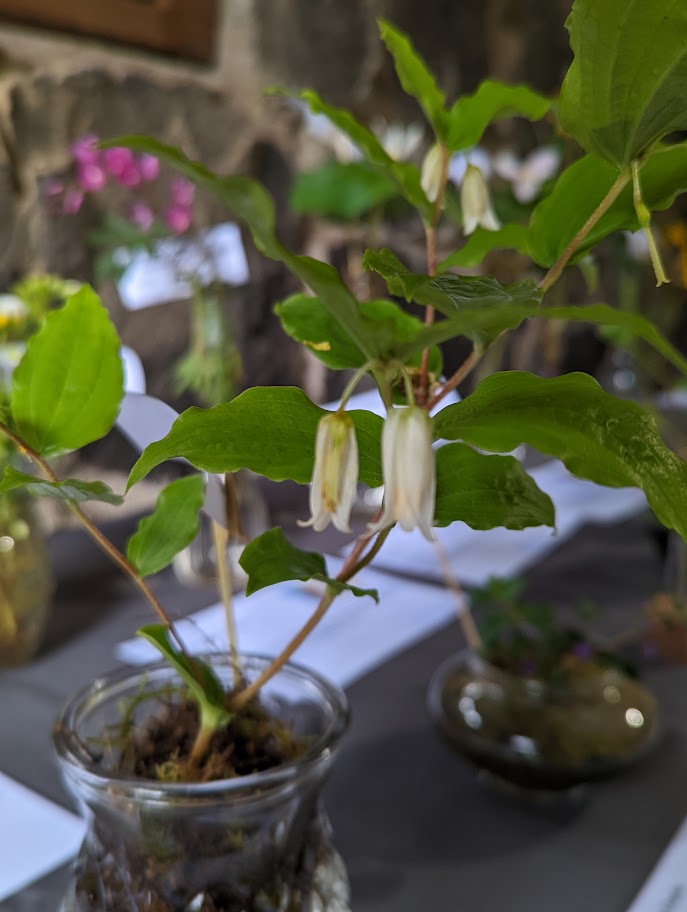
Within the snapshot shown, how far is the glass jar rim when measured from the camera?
13.8 inches

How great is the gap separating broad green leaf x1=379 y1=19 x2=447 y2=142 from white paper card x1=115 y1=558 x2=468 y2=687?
0.51 meters

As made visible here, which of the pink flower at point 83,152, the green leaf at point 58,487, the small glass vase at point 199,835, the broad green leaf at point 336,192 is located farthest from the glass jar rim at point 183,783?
the broad green leaf at point 336,192

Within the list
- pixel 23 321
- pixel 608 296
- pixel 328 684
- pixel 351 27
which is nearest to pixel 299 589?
pixel 23 321

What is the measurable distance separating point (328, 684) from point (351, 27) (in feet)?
5.19

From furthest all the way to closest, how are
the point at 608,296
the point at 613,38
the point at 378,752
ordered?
the point at 608,296, the point at 378,752, the point at 613,38

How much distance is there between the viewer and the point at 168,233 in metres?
1.09

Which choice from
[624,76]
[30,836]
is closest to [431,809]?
[30,836]

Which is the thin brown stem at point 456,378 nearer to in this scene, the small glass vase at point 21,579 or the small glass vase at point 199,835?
the small glass vase at point 199,835

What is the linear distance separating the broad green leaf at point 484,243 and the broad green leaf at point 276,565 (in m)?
0.15

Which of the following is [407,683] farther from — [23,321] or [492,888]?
[23,321]

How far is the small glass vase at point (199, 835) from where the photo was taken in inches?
14.1

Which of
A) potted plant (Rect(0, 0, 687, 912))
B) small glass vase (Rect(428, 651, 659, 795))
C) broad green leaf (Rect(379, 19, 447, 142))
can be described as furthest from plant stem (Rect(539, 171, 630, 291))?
small glass vase (Rect(428, 651, 659, 795))

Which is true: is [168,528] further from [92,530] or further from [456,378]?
[456,378]

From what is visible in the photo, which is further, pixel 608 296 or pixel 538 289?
pixel 608 296
